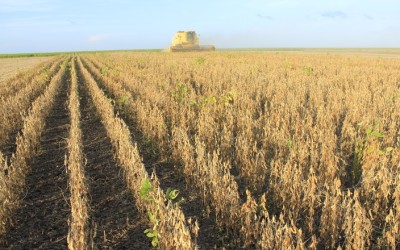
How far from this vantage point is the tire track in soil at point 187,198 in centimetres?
348

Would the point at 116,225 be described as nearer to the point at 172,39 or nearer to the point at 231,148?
the point at 231,148

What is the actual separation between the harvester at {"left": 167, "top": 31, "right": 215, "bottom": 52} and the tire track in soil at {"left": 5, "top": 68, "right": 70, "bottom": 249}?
37.5 m

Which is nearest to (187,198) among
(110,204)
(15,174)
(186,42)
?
(110,204)

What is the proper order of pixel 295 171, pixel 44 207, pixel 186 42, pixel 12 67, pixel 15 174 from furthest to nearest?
1. pixel 186 42
2. pixel 12 67
3. pixel 15 174
4. pixel 44 207
5. pixel 295 171

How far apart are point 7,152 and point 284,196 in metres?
5.43

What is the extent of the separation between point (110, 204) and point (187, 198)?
39.7 inches

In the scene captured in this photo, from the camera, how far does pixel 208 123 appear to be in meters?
6.31

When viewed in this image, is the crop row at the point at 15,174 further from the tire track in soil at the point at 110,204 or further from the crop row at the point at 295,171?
the crop row at the point at 295,171

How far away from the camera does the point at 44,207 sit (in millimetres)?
4281

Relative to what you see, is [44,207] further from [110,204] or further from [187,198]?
[187,198]

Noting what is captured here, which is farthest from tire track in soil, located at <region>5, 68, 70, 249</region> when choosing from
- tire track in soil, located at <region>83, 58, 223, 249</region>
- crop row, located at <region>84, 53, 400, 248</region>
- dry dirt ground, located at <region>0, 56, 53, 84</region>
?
dry dirt ground, located at <region>0, 56, 53, 84</region>

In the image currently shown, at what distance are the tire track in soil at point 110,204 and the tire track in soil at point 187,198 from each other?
543 mm

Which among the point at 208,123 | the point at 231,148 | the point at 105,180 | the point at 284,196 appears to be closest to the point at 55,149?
the point at 105,180

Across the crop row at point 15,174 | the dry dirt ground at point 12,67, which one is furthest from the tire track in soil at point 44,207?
the dry dirt ground at point 12,67
